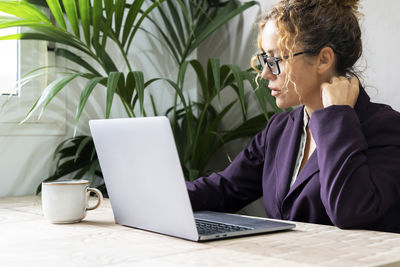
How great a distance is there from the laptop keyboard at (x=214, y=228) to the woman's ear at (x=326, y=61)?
1.99 feet

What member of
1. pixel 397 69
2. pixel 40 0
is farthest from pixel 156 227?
pixel 40 0

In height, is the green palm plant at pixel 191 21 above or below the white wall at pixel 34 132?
above

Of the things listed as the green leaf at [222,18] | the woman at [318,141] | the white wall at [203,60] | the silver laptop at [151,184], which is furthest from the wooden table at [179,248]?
the green leaf at [222,18]

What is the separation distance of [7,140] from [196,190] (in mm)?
996

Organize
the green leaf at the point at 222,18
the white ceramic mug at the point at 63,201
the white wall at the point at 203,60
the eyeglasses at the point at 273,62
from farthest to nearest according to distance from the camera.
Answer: the green leaf at the point at 222,18 < the white wall at the point at 203,60 < the eyeglasses at the point at 273,62 < the white ceramic mug at the point at 63,201

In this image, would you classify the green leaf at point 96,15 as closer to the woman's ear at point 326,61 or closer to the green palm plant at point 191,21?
the green palm plant at point 191,21

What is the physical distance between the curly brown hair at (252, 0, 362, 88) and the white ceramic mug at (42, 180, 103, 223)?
A: 663 mm

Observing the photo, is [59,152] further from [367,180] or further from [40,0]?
[367,180]

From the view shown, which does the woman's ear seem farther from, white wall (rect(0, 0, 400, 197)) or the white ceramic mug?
the white ceramic mug

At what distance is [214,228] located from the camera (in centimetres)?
104

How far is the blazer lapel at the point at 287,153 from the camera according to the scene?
150 centimetres

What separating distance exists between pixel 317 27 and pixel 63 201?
82 centimetres

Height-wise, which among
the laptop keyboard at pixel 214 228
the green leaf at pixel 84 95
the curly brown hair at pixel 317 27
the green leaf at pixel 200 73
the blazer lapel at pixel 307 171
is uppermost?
the curly brown hair at pixel 317 27

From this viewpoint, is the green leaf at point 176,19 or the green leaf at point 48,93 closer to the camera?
the green leaf at point 48,93
